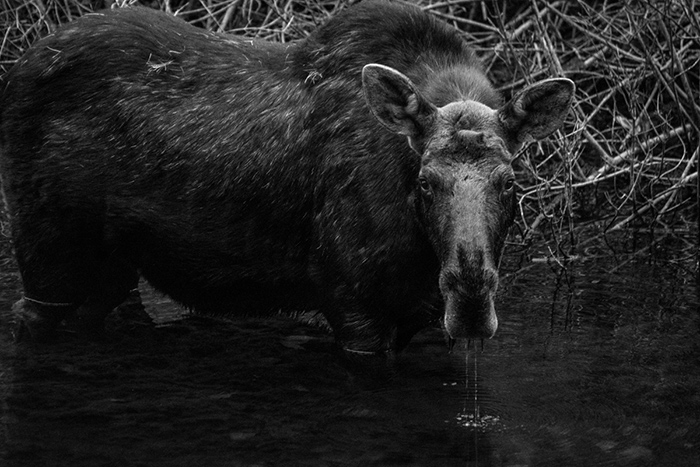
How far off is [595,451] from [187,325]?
3015mm

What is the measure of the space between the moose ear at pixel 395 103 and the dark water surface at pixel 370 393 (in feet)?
4.59

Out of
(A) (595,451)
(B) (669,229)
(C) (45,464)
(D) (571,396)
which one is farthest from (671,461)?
(B) (669,229)

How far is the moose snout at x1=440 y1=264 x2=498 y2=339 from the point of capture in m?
4.77

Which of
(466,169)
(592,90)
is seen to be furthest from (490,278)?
(592,90)

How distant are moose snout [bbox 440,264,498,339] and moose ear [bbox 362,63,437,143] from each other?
0.78 meters

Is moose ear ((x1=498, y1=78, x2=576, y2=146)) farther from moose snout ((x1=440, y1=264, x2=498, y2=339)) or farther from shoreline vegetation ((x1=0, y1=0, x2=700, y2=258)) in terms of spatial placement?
shoreline vegetation ((x1=0, y1=0, x2=700, y2=258))

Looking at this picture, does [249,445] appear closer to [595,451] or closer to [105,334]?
[595,451]

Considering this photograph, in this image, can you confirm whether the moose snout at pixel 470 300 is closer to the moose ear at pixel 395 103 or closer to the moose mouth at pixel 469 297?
the moose mouth at pixel 469 297

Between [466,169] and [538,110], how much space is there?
59 centimetres

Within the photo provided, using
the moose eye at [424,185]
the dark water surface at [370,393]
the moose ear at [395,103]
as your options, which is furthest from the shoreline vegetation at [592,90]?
the moose eye at [424,185]

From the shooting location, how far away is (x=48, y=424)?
5375 millimetres

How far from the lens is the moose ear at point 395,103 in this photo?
17.1ft

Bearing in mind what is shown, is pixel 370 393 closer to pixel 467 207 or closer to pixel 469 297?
pixel 469 297

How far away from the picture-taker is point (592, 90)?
35.2 ft
